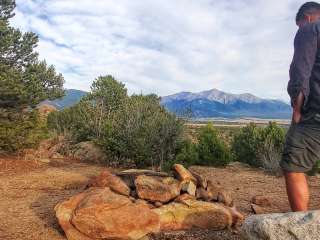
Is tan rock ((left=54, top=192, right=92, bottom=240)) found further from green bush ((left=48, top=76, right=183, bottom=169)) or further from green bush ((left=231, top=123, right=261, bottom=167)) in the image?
green bush ((left=231, top=123, right=261, bottom=167))

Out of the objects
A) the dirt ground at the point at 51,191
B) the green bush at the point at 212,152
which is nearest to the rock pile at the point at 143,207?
the dirt ground at the point at 51,191

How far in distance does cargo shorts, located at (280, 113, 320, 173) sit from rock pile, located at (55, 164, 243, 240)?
2.48 metres

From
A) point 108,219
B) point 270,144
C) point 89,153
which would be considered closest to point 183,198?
point 108,219

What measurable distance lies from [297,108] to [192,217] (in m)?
Result: 2.83

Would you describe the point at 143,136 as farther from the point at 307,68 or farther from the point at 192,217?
the point at 307,68

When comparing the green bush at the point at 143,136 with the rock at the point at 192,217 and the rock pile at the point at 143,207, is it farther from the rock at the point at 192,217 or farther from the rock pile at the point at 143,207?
the rock at the point at 192,217

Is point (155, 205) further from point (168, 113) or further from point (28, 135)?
point (28, 135)

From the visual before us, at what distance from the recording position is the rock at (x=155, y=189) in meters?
6.85

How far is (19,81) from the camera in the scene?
1486cm

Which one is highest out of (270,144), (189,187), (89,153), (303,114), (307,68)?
(307,68)

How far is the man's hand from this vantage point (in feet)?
14.5

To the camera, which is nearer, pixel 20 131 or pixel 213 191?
pixel 213 191

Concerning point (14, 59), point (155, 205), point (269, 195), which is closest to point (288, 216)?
point (155, 205)

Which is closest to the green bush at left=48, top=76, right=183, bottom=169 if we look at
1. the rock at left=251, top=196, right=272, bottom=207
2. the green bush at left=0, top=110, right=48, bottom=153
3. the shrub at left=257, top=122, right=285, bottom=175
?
the green bush at left=0, top=110, right=48, bottom=153
